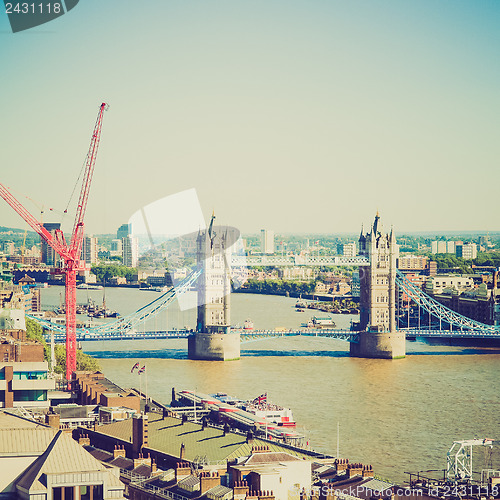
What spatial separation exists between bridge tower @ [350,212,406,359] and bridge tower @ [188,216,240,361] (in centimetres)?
412

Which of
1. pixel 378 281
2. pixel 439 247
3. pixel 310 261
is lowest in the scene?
pixel 378 281

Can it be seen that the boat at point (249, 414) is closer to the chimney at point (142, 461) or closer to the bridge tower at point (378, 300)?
the chimney at point (142, 461)

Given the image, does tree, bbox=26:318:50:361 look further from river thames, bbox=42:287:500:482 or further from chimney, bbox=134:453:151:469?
chimney, bbox=134:453:151:469

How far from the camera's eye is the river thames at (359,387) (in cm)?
1961

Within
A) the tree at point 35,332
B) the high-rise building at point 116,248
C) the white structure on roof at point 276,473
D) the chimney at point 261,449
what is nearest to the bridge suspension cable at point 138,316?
the tree at point 35,332

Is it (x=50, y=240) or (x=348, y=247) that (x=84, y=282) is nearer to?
(x=348, y=247)

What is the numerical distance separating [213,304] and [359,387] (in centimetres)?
1048

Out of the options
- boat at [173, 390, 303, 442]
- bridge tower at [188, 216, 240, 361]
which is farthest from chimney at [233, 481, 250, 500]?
bridge tower at [188, 216, 240, 361]

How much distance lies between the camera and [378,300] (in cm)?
4006

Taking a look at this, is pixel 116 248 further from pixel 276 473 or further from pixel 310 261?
pixel 276 473

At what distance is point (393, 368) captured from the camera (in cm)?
3353

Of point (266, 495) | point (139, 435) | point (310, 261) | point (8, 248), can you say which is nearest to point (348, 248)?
point (8, 248)

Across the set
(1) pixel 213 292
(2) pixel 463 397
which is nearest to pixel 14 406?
(2) pixel 463 397

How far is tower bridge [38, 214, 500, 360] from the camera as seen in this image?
118 feet
